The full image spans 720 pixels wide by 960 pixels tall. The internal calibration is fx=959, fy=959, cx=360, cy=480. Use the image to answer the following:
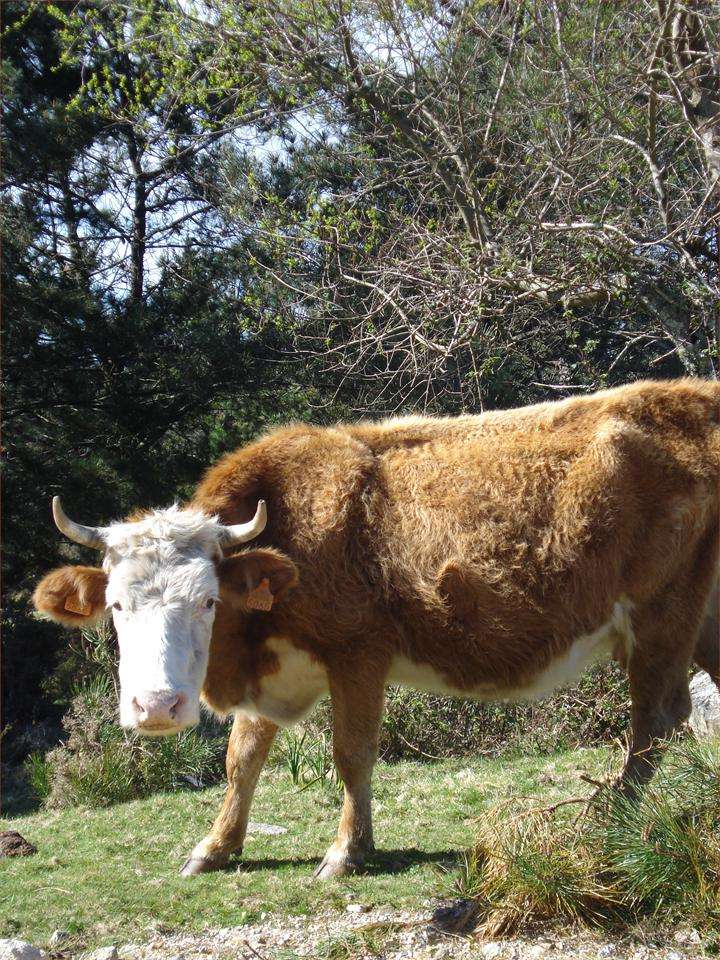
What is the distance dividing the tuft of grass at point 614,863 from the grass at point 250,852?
2.08ft

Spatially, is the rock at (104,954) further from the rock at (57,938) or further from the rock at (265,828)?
the rock at (265,828)

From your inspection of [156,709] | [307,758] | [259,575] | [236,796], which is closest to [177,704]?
[156,709]

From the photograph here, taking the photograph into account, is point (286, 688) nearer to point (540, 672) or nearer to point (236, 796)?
point (236, 796)

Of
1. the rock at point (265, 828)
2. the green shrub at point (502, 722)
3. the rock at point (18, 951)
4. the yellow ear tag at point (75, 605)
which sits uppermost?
the yellow ear tag at point (75, 605)

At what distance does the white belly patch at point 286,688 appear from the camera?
571cm

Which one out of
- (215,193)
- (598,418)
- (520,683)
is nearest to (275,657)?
(520,683)

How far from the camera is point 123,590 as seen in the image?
5031 mm

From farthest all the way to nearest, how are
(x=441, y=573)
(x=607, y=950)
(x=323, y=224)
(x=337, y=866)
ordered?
(x=323, y=224) → (x=441, y=573) → (x=337, y=866) → (x=607, y=950)

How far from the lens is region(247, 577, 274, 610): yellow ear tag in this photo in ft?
17.5

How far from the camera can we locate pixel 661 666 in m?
5.82

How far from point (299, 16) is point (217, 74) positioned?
3.26 ft

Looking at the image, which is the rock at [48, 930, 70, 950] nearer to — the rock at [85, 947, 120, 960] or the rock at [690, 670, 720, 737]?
the rock at [85, 947, 120, 960]

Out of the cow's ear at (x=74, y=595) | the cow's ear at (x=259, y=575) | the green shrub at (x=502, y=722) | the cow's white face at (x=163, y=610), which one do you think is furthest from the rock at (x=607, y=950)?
the green shrub at (x=502, y=722)

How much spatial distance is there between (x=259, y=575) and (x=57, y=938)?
206 centimetres
